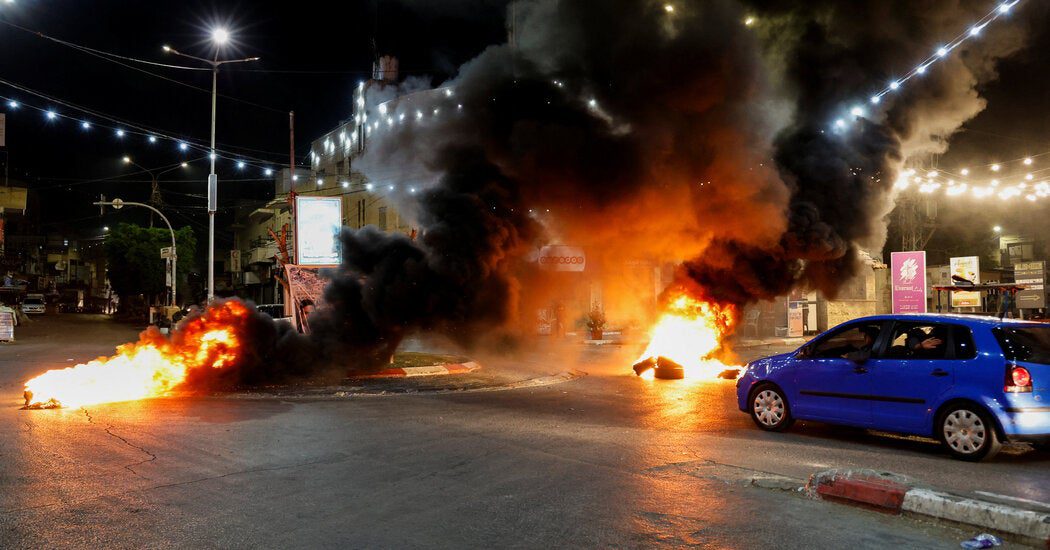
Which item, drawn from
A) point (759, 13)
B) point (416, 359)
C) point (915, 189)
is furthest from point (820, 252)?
point (915, 189)

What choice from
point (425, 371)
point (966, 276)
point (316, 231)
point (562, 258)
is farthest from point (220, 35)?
point (966, 276)

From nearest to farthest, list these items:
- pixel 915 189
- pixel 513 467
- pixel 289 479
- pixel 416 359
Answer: pixel 289 479 → pixel 513 467 → pixel 416 359 → pixel 915 189

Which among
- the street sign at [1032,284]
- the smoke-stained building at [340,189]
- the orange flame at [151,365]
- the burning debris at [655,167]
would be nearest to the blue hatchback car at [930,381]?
the burning debris at [655,167]

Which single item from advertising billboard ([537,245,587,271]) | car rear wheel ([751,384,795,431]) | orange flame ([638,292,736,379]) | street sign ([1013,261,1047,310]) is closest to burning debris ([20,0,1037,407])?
orange flame ([638,292,736,379])

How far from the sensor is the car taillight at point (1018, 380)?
6.47m

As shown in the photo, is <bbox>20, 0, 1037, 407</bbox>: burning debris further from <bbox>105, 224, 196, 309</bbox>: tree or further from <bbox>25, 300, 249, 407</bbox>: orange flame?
<bbox>105, 224, 196, 309</bbox>: tree

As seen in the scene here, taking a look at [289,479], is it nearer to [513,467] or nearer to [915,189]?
[513,467]

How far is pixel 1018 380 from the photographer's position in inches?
256

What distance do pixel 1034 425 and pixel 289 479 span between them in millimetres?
6904

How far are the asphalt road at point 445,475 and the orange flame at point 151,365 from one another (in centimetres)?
67

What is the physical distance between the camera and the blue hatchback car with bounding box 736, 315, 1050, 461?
21.4 ft

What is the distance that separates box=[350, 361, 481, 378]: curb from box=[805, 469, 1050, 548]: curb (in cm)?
1112

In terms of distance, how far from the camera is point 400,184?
19062mm

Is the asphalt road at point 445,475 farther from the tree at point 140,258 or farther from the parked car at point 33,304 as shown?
the parked car at point 33,304
